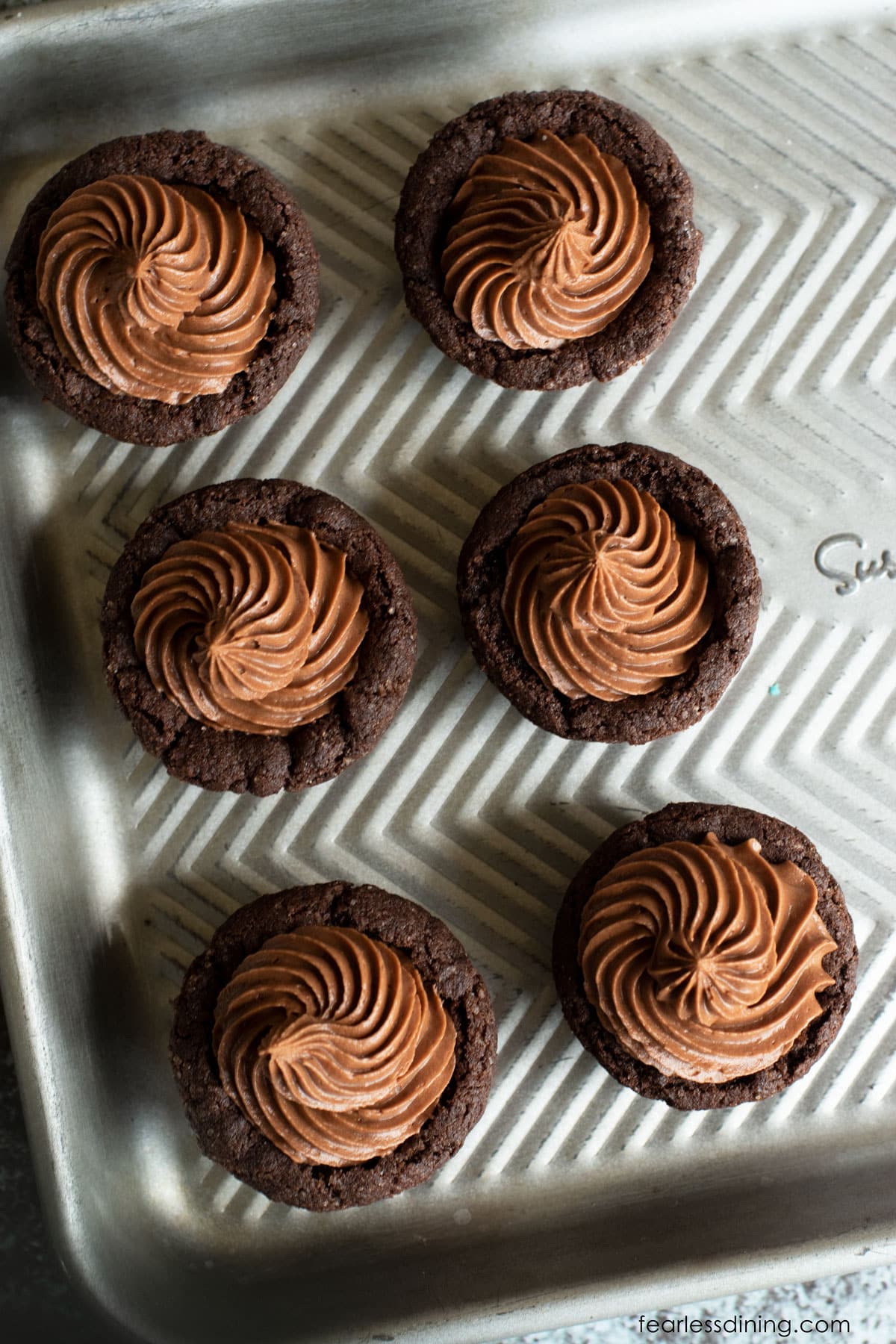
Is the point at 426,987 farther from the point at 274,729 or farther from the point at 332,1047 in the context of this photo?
the point at 274,729

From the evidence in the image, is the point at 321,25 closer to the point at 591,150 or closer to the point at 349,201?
the point at 349,201

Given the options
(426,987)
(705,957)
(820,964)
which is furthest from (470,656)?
(820,964)

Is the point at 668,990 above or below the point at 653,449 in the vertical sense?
below

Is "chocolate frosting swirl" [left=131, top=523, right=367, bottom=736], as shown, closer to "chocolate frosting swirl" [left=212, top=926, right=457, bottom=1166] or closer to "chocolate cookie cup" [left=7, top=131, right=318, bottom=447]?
"chocolate cookie cup" [left=7, top=131, right=318, bottom=447]

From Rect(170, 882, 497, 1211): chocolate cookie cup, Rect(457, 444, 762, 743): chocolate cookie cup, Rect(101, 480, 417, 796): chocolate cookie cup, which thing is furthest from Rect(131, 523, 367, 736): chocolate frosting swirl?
Rect(170, 882, 497, 1211): chocolate cookie cup

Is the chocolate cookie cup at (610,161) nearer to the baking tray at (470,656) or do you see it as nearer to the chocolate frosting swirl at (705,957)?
the baking tray at (470,656)

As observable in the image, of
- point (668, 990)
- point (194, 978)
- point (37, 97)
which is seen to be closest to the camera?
point (668, 990)

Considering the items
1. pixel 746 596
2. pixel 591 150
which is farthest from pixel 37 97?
pixel 746 596
